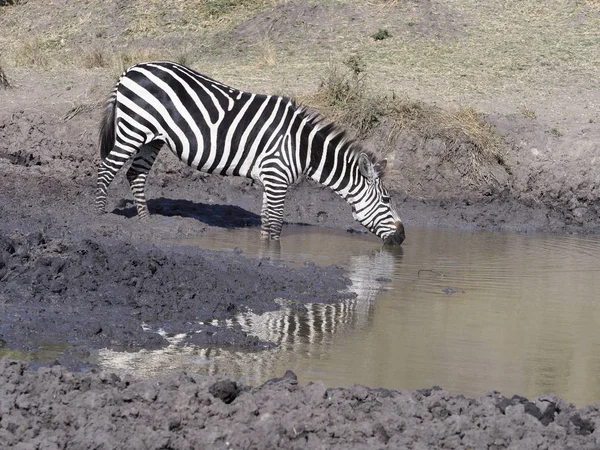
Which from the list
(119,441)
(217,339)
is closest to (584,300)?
(217,339)

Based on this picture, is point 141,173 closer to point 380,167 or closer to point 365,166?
point 365,166

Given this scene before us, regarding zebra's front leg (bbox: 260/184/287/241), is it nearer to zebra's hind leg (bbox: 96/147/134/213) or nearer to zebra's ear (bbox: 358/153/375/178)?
zebra's ear (bbox: 358/153/375/178)

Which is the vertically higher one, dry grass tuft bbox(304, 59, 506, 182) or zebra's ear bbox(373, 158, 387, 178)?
dry grass tuft bbox(304, 59, 506, 182)

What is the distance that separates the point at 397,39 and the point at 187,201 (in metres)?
7.52

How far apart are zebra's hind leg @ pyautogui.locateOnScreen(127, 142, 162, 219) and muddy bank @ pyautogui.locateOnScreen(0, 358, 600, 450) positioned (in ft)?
22.0

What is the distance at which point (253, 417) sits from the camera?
16.2ft

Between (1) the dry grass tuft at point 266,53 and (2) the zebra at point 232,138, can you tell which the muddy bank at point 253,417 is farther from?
(1) the dry grass tuft at point 266,53

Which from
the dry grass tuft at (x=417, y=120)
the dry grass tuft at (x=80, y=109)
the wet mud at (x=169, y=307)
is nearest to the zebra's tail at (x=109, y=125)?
the wet mud at (x=169, y=307)

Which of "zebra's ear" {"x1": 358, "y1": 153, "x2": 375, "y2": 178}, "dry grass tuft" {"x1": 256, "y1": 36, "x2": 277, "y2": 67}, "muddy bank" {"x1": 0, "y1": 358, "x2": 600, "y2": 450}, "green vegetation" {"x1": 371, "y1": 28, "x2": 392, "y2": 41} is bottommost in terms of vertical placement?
"muddy bank" {"x1": 0, "y1": 358, "x2": 600, "y2": 450}

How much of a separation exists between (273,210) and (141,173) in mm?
1685

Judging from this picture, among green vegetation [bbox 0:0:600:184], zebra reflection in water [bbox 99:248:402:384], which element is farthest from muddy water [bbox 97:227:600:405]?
green vegetation [bbox 0:0:600:184]

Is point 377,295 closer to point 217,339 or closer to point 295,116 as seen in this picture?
point 217,339

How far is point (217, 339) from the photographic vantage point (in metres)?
7.07

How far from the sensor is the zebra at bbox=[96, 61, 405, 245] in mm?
11703
